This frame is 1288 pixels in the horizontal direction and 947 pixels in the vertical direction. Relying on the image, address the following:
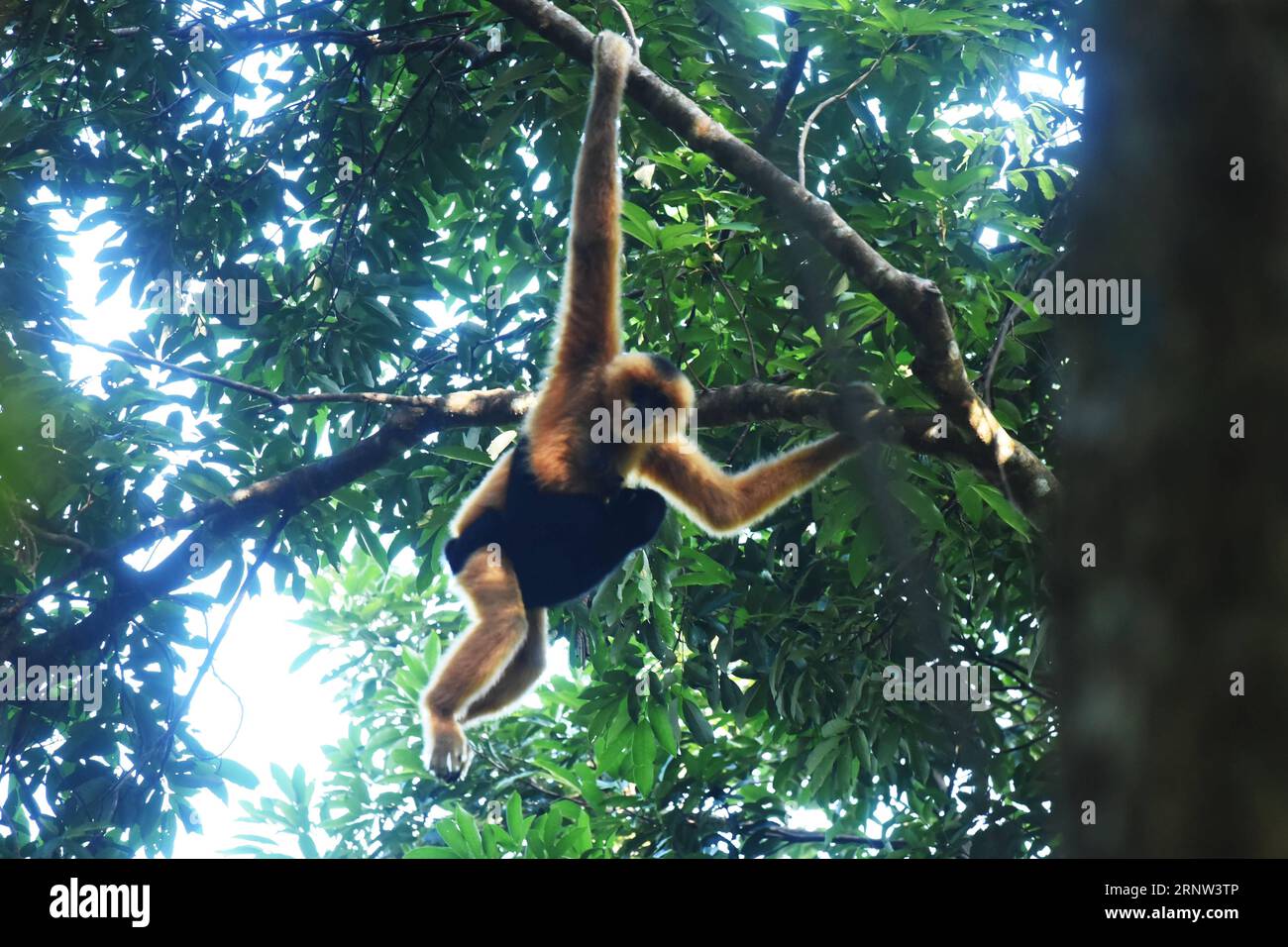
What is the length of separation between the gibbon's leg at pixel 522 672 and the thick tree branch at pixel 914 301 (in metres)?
2.39

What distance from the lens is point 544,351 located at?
6773 millimetres

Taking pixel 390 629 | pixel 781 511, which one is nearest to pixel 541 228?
pixel 781 511

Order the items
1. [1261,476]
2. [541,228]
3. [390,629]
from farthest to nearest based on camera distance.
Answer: [390,629]
[541,228]
[1261,476]

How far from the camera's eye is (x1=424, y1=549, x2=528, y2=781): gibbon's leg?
4930 millimetres

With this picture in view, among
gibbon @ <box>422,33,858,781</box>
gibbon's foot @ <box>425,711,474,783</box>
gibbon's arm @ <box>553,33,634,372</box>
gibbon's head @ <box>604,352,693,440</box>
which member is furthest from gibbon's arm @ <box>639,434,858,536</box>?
gibbon's foot @ <box>425,711,474,783</box>

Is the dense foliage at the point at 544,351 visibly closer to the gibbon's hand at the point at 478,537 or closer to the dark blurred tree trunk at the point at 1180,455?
the gibbon's hand at the point at 478,537

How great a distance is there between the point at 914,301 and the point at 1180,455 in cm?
336

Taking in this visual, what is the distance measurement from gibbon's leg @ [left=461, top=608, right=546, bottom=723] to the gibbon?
0.4 inches

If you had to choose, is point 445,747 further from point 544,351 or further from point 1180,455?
point 1180,455

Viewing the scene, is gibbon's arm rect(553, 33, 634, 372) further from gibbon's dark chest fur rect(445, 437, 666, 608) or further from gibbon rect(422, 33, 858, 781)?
gibbon's dark chest fur rect(445, 437, 666, 608)

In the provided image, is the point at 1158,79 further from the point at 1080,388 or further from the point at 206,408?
the point at 206,408

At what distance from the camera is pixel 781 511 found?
669 cm

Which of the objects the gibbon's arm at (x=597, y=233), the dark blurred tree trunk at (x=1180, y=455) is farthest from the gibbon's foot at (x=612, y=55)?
the dark blurred tree trunk at (x=1180, y=455)
